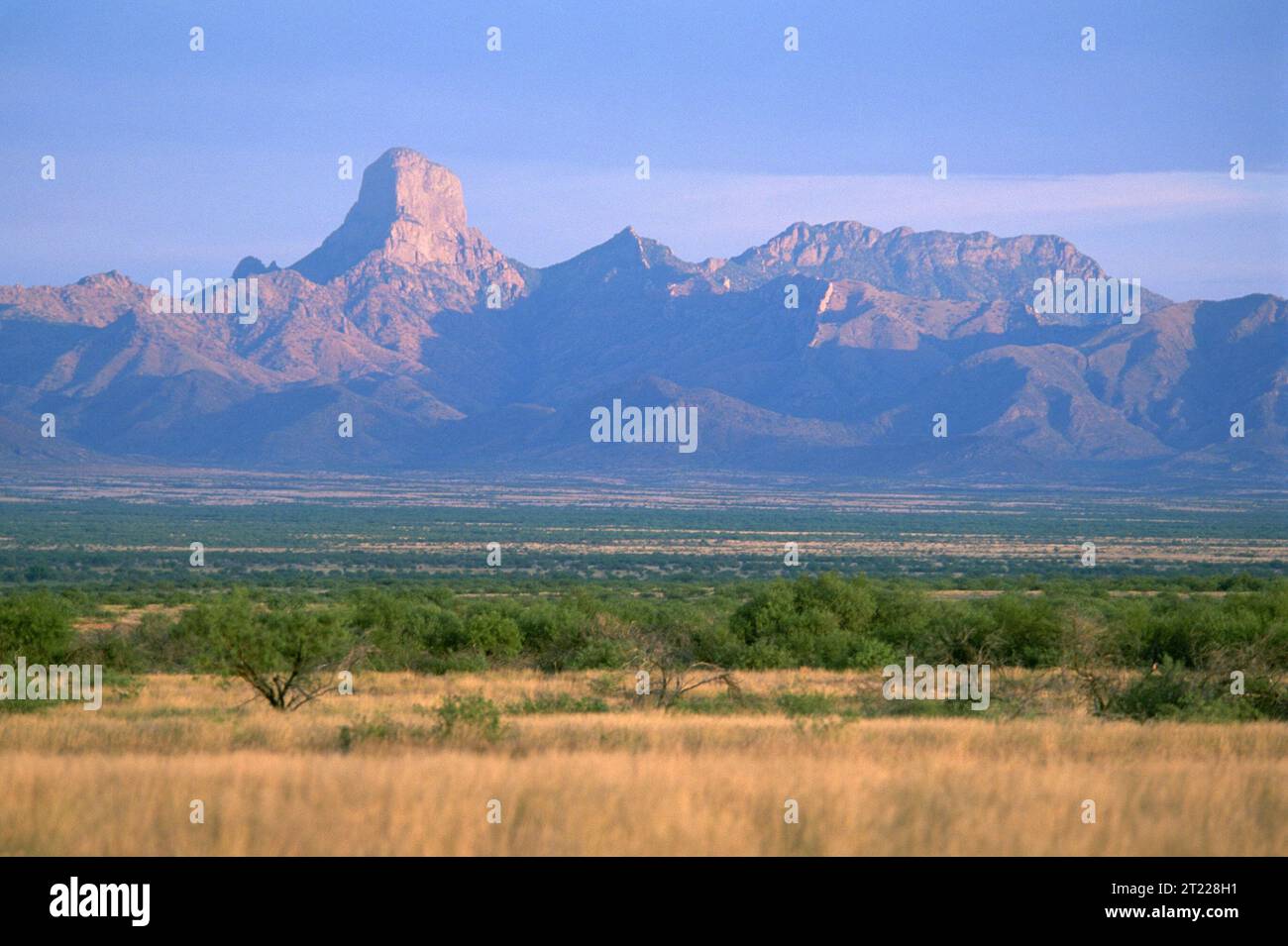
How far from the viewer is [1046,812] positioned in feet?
30.2

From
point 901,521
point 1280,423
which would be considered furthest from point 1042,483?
point 901,521

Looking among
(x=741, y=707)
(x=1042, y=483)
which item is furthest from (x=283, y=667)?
(x=1042, y=483)

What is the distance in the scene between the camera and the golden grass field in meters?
8.53

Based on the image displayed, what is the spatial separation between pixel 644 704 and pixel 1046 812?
9778 mm

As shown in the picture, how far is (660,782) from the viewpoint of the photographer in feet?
32.9

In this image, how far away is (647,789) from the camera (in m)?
9.78

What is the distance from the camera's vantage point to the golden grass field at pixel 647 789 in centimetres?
853
